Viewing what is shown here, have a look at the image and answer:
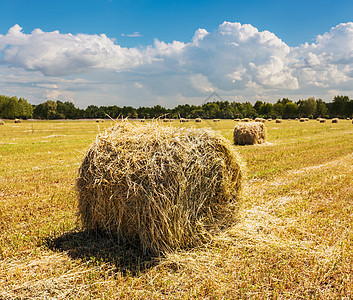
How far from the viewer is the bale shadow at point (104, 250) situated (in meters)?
4.58

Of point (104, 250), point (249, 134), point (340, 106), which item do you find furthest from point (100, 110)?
point (340, 106)

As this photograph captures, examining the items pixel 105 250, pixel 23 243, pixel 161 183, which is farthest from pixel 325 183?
pixel 23 243

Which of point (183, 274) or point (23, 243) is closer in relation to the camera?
point (183, 274)

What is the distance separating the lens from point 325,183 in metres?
9.14

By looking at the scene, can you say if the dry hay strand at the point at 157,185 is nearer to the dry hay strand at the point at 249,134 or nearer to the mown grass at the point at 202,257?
the mown grass at the point at 202,257

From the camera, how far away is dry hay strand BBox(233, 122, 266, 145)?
2091 cm

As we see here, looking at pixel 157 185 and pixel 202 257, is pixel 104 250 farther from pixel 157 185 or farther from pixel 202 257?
pixel 202 257

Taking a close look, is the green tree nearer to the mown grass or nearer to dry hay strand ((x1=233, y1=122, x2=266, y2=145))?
dry hay strand ((x1=233, y1=122, x2=266, y2=145))

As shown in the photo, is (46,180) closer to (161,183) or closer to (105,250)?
(105,250)

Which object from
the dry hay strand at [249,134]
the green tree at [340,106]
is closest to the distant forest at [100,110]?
the green tree at [340,106]

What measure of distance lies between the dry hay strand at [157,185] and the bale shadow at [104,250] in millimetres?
171

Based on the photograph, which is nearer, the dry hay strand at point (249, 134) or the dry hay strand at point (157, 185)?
the dry hay strand at point (157, 185)

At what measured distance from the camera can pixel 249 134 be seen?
68.5ft

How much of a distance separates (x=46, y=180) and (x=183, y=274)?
7.77 meters
